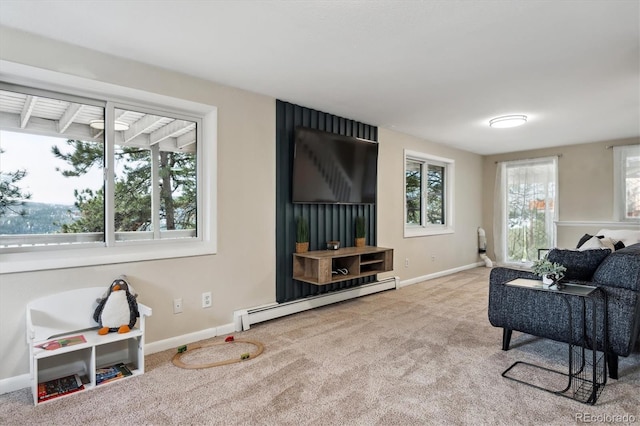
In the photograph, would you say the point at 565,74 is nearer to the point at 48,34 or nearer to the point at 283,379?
the point at 283,379

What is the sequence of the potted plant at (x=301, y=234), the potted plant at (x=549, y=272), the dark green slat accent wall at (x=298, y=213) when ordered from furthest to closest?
1. the potted plant at (x=301, y=234)
2. the dark green slat accent wall at (x=298, y=213)
3. the potted plant at (x=549, y=272)

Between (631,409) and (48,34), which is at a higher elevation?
(48,34)

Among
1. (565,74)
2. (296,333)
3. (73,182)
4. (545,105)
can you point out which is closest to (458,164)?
(545,105)

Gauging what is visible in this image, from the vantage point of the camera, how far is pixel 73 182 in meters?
2.50

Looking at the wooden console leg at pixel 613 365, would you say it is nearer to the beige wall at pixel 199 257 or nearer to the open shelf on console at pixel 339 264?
the open shelf on console at pixel 339 264

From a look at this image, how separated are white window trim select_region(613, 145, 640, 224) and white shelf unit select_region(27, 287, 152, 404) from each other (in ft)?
21.0

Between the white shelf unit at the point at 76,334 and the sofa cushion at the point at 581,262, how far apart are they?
295 centimetres

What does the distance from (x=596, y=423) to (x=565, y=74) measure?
251 centimetres

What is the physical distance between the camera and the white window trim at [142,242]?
7.32 ft

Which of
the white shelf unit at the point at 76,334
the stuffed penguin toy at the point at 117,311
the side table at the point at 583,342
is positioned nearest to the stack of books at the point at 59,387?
the white shelf unit at the point at 76,334

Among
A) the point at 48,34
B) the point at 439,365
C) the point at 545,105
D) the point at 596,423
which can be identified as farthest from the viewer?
the point at 545,105

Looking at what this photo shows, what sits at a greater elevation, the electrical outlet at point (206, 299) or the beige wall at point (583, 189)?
the beige wall at point (583, 189)

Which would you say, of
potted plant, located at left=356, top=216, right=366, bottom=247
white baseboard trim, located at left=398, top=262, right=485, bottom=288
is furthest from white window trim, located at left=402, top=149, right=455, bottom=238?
potted plant, located at left=356, top=216, right=366, bottom=247

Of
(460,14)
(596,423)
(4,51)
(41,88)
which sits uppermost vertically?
(460,14)
